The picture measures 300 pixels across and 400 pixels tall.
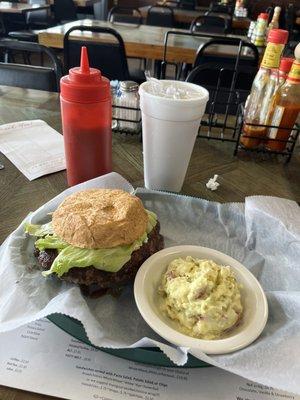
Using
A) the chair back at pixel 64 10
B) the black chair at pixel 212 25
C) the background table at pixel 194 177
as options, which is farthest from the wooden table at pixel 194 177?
the chair back at pixel 64 10

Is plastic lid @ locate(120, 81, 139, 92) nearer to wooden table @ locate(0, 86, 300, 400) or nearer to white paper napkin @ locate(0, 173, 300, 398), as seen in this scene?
wooden table @ locate(0, 86, 300, 400)

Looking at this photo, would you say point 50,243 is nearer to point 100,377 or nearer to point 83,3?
point 100,377

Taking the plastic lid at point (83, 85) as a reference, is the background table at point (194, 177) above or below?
below

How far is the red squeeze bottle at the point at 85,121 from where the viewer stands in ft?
2.17

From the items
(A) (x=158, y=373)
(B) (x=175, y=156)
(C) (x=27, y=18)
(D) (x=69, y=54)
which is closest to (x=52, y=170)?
(B) (x=175, y=156)

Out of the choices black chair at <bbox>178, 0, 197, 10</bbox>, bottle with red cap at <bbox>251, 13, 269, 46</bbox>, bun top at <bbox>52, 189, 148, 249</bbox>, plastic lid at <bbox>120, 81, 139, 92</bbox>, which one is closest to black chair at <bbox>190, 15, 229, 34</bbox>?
bottle with red cap at <bbox>251, 13, 269, 46</bbox>

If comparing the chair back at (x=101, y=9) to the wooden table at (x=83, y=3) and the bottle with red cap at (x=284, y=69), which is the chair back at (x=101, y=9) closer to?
the wooden table at (x=83, y=3)

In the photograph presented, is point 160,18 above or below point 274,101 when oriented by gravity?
below

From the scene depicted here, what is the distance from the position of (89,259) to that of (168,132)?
352 millimetres

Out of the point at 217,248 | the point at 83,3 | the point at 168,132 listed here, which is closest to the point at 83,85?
the point at 168,132

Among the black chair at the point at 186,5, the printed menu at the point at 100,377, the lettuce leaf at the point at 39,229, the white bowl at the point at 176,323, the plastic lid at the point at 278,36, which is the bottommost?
the printed menu at the point at 100,377

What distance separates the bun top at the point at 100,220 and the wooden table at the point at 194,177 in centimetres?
17

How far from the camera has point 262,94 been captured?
918mm

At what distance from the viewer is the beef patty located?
0.54 meters
